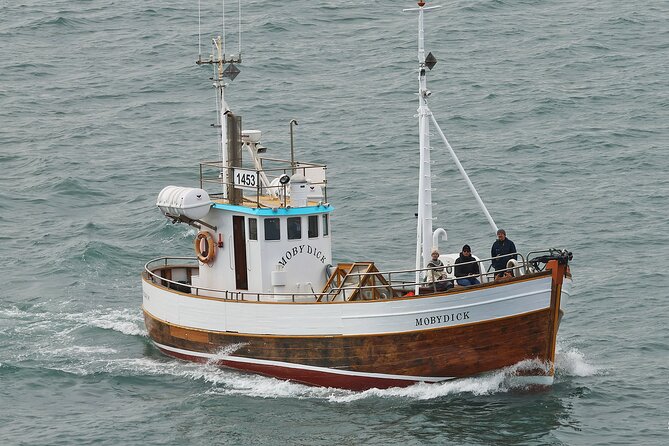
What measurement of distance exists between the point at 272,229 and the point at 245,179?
1791 mm

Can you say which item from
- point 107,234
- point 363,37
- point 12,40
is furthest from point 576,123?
point 12,40

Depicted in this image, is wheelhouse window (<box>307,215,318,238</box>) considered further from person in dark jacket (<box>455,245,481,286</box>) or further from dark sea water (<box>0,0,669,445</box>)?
person in dark jacket (<box>455,245,481,286</box>)

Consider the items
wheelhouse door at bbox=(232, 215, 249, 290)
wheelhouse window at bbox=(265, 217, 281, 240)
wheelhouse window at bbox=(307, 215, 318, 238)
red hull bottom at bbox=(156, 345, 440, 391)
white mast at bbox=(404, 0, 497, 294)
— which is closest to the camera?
red hull bottom at bbox=(156, 345, 440, 391)

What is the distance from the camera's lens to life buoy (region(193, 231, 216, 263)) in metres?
37.4

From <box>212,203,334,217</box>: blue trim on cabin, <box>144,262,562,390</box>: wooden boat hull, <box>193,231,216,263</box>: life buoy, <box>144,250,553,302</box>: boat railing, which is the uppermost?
<box>212,203,334,217</box>: blue trim on cabin

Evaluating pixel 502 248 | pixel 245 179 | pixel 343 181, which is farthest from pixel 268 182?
pixel 343 181

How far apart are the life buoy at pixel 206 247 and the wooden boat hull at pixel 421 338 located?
10.7ft

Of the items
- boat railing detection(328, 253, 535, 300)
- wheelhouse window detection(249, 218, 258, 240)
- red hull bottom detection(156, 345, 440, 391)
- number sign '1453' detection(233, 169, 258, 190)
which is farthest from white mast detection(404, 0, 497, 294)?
number sign '1453' detection(233, 169, 258, 190)

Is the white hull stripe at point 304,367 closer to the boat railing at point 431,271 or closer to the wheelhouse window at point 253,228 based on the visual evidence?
the boat railing at point 431,271

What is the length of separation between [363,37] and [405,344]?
1692 inches

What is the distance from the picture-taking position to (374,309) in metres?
32.9

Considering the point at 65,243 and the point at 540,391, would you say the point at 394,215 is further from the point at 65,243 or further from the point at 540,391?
the point at 540,391

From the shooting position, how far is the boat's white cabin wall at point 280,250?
36094 mm

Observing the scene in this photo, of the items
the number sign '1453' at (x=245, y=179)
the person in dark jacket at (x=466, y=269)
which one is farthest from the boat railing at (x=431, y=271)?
the number sign '1453' at (x=245, y=179)
